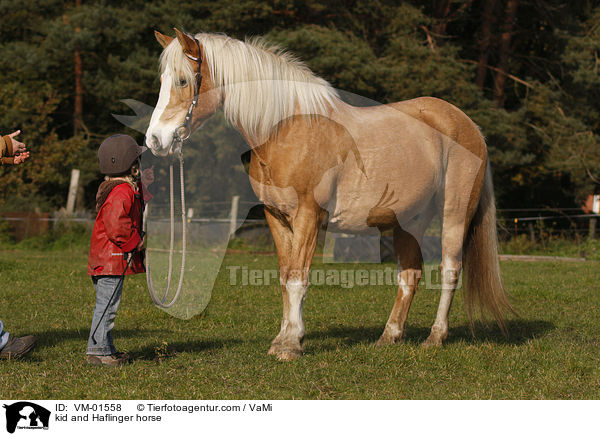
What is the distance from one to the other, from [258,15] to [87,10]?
227 inches

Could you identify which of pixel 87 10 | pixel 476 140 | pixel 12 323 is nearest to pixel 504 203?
pixel 87 10

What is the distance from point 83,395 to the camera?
146 inches

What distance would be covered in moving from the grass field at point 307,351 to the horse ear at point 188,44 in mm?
2236

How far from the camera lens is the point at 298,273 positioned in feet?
15.0

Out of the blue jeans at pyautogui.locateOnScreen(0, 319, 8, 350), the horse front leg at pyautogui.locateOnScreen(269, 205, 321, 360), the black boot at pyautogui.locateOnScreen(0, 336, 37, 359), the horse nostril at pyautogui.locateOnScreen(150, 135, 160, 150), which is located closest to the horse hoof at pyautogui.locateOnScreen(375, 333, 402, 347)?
the horse front leg at pyautogui.locateOnScreen(269, 205, 321, 360)

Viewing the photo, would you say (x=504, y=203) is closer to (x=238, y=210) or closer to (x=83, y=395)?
(x=238, y=210)

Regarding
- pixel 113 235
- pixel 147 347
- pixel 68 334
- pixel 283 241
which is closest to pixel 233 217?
pixel 68 334

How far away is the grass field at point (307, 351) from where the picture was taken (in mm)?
3861

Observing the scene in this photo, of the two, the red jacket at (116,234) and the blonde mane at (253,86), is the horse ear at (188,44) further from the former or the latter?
the red jacket at (116,234)

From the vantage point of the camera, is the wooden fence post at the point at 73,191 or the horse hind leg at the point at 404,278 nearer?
the horse hind leg at the point at 404,278
